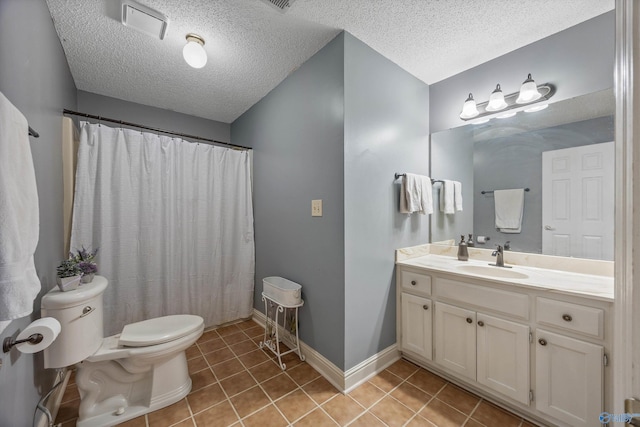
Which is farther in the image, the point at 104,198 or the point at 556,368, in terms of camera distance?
the point at 104,198

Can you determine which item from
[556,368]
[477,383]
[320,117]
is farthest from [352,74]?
[477,383]

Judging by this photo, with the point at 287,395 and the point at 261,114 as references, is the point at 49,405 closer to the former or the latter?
the point at 287,395

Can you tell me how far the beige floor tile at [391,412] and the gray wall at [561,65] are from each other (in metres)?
2.24

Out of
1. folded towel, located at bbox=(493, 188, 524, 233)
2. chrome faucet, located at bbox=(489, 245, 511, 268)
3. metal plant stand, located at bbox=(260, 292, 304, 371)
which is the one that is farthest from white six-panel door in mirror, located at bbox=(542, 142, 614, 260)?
metal plant stand, located at bbox=(260, 292, 304, 371)

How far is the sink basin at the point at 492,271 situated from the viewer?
1.62m

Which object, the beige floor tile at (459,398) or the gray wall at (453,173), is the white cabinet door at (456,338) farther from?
the gray wall at (453,173)

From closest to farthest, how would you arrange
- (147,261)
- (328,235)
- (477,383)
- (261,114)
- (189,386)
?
(477,383), (189,386), (328,235), (147,261), (261,114)

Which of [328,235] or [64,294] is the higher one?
[328,235]

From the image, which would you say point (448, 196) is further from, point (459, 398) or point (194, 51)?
point (194, 51)

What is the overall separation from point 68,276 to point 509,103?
3.13 metres

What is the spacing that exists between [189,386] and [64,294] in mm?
952

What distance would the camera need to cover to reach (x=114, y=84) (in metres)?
2.20

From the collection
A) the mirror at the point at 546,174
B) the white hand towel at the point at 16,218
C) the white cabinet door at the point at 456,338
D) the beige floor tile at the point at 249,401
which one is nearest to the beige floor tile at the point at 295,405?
the beige floor tile at the point at 249,401

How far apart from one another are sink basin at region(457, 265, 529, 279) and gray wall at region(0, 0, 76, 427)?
94.8 inches
